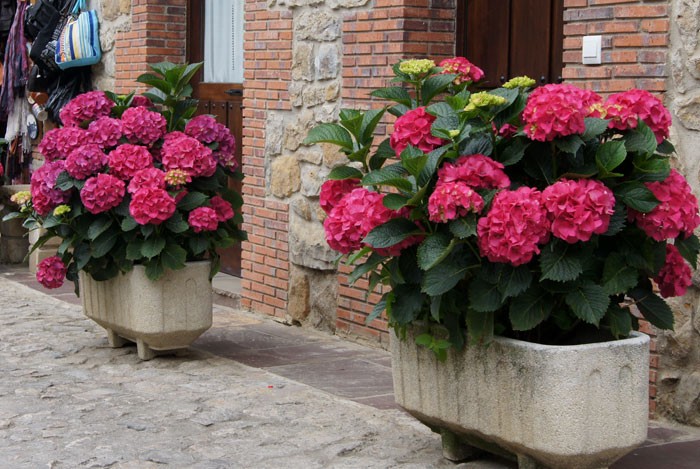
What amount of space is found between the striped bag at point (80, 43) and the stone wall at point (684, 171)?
22.7ft

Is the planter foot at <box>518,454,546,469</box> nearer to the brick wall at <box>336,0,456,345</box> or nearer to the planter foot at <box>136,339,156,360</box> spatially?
the brick wall at <box>336,0,456,345</box>

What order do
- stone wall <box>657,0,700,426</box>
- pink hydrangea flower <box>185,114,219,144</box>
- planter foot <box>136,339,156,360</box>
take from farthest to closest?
1. planter foot <box>136,339,156,360</box>
2. pink hydrangea flower <box>185,114,219,144</box>
3. stone wall <box>657,0,700,426</box>

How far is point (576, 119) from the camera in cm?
420

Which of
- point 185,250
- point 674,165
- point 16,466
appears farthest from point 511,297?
point 185,250

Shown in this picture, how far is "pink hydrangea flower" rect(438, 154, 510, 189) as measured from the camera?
4.30 m

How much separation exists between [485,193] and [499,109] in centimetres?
34

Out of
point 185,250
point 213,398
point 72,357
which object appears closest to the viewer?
point 213,398

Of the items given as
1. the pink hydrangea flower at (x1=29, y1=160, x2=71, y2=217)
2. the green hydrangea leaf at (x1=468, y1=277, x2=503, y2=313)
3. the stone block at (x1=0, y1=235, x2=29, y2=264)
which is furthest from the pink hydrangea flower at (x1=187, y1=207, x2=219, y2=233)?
the stone block at (x1=0, y1=235, x2=29, y2=264)

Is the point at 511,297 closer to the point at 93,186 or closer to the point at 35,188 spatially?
the point at 93,186

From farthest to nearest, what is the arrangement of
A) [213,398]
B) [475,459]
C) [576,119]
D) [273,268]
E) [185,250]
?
[273,268] < [185,250] < [213,398] < [475,459] < [576,119]

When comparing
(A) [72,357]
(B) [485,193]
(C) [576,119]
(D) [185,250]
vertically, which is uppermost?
(C) [576,119]

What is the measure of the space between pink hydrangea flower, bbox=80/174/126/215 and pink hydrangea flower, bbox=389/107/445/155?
7.63ft

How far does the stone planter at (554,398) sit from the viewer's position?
13.8ft

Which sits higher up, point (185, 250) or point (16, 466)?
point (185, 250)
